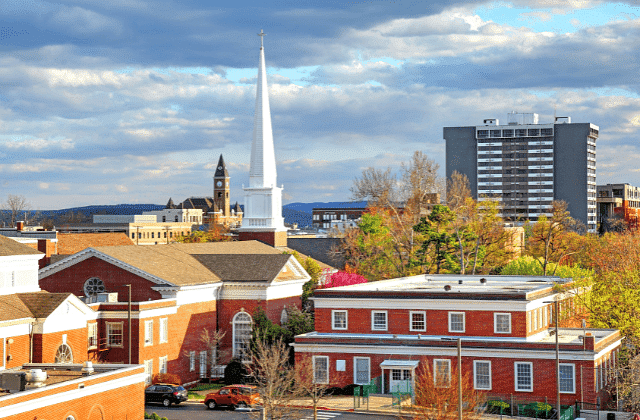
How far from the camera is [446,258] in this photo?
315ft

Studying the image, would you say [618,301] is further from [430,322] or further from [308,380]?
[308,380]

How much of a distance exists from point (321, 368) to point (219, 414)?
31.9 ft

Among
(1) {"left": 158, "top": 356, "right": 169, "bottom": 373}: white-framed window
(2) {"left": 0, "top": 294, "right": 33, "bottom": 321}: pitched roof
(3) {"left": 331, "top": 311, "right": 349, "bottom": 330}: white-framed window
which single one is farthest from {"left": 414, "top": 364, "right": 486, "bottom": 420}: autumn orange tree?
(2) {"left": 0, "top": 294, "right": 33, "bottom": 321}: pitched roof

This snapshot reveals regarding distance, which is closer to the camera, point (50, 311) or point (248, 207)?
point (50, 311)

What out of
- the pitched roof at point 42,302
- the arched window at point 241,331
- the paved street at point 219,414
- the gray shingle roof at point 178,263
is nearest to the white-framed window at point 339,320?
the paved street at point 219,414

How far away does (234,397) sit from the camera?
56.5 metres

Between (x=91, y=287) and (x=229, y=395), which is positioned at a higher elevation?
(x=91, y=287)

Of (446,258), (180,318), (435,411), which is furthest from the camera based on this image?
(446,258)

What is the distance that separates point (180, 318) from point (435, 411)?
30372 millimetres

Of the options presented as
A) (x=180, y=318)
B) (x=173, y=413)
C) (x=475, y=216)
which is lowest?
(x=173, y=413)

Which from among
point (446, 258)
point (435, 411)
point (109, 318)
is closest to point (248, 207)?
point (446, 258)

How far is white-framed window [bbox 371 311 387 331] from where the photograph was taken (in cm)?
6250

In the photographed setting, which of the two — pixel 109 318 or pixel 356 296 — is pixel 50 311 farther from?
pixel 356 296

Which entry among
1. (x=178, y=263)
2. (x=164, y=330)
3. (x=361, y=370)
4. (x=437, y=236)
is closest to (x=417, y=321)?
(x=361, y=370)
